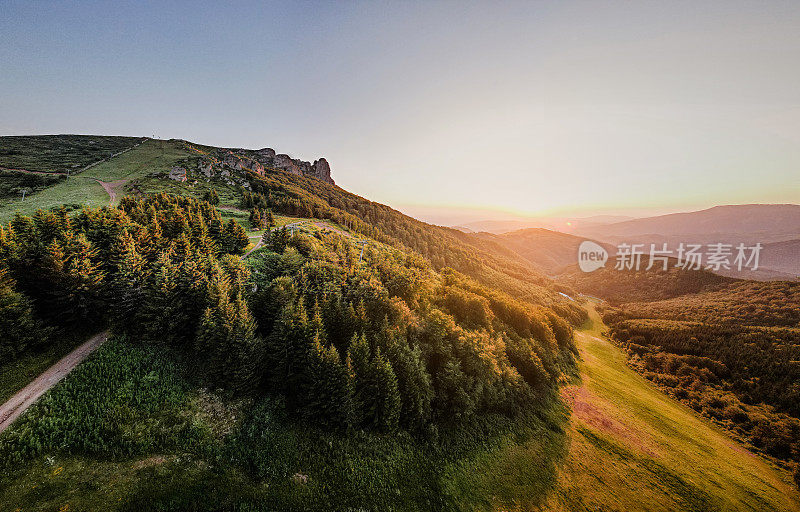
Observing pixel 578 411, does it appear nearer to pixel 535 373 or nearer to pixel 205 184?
pixel 535 373

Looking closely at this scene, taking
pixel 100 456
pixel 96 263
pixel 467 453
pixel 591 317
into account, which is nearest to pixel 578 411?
pixel 467 453

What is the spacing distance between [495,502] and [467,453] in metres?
4.79

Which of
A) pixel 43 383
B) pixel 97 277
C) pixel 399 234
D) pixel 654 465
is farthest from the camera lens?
pixel 399 234

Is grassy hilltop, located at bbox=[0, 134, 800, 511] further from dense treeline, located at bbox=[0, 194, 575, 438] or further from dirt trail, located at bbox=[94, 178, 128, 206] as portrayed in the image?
dirt trail, located at bbox=[94, 178, 128, 206]

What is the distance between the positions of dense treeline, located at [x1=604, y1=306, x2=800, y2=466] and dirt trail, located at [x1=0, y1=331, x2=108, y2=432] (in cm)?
9112

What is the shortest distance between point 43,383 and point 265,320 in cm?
1751

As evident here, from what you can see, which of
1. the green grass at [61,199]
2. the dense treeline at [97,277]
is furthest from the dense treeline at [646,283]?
the green grass at [61,199]

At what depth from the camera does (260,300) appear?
107 ft

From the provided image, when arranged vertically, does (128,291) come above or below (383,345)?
above

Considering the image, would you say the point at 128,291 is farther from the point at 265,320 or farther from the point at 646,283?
the point at 646,283

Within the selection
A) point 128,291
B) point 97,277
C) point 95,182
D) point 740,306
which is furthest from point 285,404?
point 740,306

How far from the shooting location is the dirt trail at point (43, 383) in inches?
756

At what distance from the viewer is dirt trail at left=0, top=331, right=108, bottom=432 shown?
1921 centimetres

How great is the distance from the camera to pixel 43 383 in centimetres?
2175
